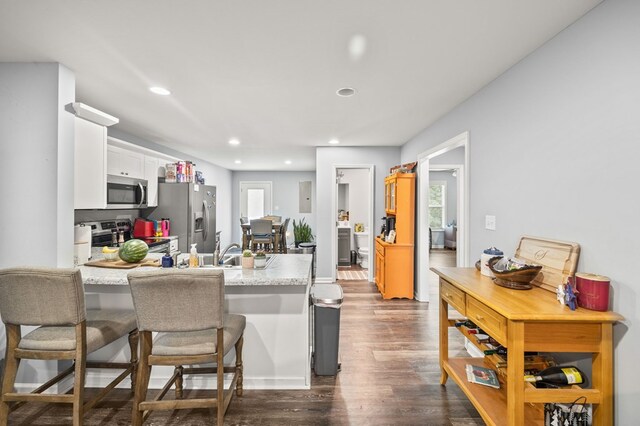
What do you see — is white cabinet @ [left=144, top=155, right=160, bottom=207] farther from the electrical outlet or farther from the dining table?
the electrical outlet

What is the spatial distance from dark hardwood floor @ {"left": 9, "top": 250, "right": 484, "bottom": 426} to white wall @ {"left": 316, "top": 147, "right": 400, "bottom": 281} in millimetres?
2147

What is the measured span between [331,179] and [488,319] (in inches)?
143

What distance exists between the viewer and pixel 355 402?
205 centimetres

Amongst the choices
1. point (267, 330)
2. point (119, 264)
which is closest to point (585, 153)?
point (267, 330)

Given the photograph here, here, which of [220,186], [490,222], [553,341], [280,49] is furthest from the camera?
[220,186]

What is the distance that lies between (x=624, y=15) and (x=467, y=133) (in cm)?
144

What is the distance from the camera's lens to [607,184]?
146 cm

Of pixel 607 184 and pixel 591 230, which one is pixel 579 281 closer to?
pixel 591 230

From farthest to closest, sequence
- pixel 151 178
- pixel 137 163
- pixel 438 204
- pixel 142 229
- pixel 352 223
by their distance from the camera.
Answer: pixel 438 204
pixel 352 223
pixel 151 178
pixel 142 229
pixel 137 163

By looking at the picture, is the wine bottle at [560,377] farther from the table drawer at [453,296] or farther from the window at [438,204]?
the window at [438,204]

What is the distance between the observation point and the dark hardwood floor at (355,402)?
187 centimetres

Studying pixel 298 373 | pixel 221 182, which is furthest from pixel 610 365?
pixel 221 182

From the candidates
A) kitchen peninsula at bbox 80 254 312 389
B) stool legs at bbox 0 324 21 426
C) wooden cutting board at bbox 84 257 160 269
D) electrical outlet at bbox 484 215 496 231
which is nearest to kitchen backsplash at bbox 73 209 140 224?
wooden cutting board at bbox 84 257 160 269

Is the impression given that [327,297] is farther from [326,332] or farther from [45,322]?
[45,322]
